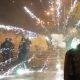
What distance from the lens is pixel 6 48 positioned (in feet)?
30.2

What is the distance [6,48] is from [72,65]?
7153 millimetres

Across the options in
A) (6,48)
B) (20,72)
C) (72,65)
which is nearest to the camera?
(72,65)

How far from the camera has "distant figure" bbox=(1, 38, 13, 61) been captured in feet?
28.9

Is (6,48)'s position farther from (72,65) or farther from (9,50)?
(72,65)

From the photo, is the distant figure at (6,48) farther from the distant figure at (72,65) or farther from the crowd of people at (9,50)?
the distant figure at (72,65)

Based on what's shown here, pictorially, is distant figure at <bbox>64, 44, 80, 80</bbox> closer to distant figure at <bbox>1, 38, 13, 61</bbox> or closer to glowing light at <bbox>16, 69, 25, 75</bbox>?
glowing light at <bbox>16, 69, 25, 75</bbox>

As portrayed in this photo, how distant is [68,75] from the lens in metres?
2.17

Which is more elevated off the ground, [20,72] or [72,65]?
[20,72]

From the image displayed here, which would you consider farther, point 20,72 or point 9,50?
point 9,50

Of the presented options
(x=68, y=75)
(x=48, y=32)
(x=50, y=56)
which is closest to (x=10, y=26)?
(x=50, y=56)

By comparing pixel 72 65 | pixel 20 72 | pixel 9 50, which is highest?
pixel 9 50

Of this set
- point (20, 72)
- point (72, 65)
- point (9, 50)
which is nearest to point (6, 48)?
point (9, 50)

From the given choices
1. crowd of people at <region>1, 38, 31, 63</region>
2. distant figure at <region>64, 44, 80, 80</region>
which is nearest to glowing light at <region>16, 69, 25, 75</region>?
crowd of people at <region>1, 38, 31, 63</region>

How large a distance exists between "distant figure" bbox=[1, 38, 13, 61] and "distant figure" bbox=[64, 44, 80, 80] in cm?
670
